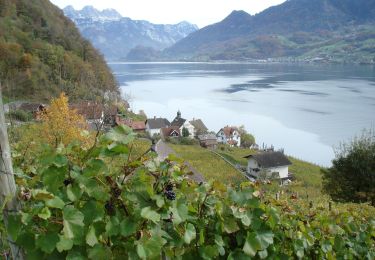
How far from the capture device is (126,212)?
8.21 feet

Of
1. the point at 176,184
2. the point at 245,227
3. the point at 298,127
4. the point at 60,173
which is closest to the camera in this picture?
the point at 60,173

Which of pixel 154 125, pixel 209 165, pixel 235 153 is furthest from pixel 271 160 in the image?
pixel 154 125

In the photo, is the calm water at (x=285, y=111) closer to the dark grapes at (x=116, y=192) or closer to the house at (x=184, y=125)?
the house at (x=184, y=125)

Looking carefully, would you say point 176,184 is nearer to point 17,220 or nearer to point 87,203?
point 87,203

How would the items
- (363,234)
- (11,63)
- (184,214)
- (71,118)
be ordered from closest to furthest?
(184,214) → (363,234) → (71,118) → (11,63)

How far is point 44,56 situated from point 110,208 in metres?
65.7

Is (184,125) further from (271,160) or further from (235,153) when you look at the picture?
(271,160)

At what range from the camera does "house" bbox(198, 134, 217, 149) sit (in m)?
58.5

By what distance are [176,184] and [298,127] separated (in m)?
62.4

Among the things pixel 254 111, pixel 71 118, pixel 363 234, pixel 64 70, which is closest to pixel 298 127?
pixel 254 111

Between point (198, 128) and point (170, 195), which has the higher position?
point (170, 195)

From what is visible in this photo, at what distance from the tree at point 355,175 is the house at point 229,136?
3874 centimetres

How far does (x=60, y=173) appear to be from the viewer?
7.20 ft

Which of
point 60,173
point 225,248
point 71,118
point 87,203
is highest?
point 60,173
